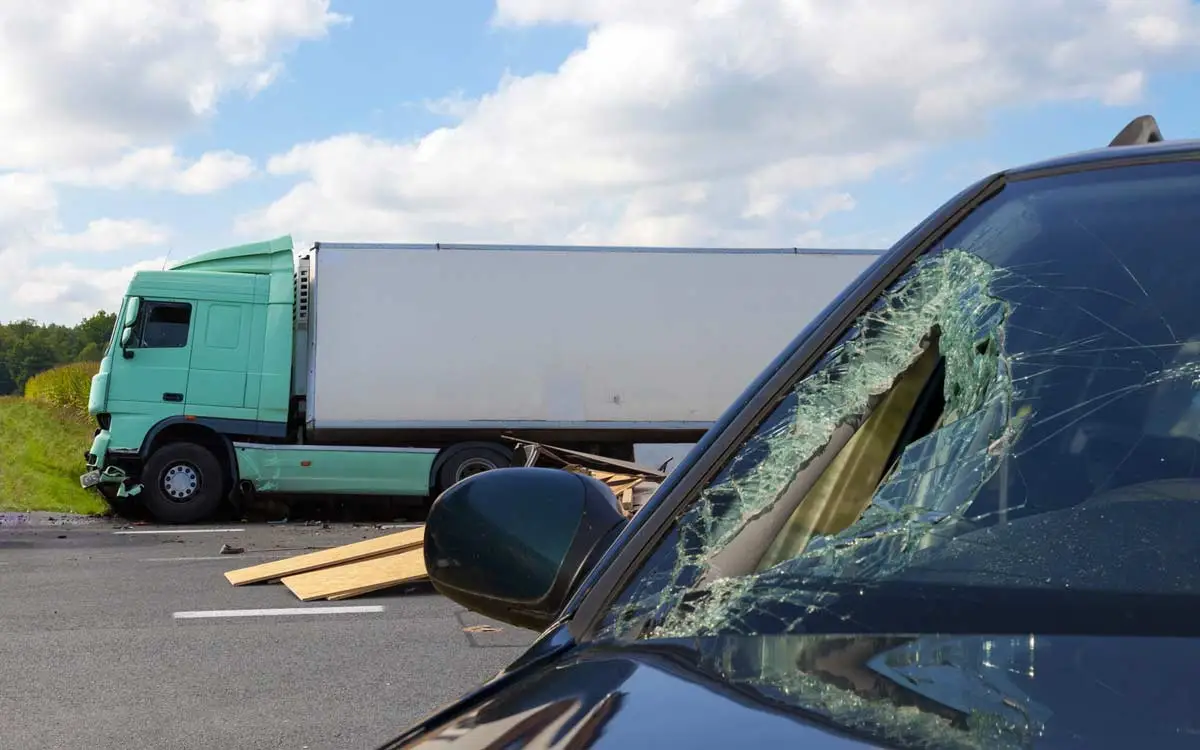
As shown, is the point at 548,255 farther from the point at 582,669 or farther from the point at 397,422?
the point at 582,669

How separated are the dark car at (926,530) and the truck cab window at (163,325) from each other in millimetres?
13301

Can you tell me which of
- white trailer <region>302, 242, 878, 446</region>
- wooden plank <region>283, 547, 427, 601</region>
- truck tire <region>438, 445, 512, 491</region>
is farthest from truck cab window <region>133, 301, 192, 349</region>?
wooden plank <region>283, 547, 427, 601</region>

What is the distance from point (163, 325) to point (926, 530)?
45.7 feet

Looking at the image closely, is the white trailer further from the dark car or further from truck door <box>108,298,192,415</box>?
the dark car

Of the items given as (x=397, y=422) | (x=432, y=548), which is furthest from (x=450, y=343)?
(x=432, y=548)

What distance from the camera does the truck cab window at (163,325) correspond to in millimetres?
14055

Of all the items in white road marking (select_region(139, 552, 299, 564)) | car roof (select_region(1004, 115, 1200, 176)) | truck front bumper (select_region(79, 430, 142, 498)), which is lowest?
white road marking (select_region(139, 552, 299, 564))

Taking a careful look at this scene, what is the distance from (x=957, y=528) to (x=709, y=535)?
31 cm

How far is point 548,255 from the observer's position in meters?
15.1

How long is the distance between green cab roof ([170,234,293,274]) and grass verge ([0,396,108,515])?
3.69 m

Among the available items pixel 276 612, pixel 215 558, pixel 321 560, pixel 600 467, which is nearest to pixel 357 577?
pixel 321 560

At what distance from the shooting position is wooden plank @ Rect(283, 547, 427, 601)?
25.6 feet

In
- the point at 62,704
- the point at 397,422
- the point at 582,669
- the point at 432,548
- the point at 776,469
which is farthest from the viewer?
the point at 397,422

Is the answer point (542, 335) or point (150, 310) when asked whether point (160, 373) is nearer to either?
point (150, 310)
